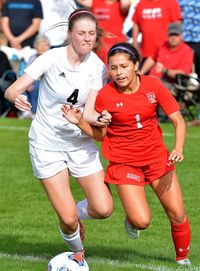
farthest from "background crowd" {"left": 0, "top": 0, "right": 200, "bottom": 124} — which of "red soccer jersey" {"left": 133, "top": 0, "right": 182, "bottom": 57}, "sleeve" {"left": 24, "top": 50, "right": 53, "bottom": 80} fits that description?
"sleeve" {"left": 24, "top": 50, "right": 53, "bottom": 80}

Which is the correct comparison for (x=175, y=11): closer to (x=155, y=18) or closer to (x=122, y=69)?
(x=155, y=18)

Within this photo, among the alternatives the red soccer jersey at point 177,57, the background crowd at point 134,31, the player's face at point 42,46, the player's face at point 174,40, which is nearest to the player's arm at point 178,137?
the background crowd at point 134,31

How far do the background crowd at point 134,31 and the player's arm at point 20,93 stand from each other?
8.62m

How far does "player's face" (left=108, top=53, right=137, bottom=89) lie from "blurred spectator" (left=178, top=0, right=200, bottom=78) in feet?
33.7

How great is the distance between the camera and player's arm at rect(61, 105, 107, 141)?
324 inches

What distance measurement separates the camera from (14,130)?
57.7 feet

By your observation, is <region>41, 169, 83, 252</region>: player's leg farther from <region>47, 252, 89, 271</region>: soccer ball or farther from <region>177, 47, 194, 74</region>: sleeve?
<region>177, 47, 194, 74</region>: sleeve

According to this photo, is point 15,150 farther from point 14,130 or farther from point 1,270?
point 1,270

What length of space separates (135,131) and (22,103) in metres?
0.97

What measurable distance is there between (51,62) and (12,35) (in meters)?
11.2

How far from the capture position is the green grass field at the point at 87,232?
8.90 meters

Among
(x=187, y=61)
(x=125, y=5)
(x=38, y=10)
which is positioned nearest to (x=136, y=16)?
(x=125, y=5)

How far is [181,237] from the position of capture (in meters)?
8.72

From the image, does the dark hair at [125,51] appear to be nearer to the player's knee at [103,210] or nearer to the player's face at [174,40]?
the player's knee at [103,210]
